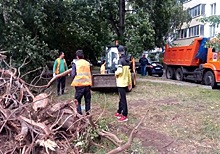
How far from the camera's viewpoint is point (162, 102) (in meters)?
10.3

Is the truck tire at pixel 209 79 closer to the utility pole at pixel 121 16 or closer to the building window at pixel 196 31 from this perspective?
the utility pole at pixel 121 16

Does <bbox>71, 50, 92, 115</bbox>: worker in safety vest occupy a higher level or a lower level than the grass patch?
higher

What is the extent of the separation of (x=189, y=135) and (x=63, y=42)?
13083 mm

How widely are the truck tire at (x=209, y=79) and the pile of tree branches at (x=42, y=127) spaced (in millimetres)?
10986

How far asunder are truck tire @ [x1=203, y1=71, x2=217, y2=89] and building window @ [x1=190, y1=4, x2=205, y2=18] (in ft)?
75.1

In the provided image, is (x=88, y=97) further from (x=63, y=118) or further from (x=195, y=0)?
(x=195, y=0)

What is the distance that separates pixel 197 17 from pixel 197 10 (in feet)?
3.29

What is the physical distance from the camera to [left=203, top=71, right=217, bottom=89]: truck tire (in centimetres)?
1540

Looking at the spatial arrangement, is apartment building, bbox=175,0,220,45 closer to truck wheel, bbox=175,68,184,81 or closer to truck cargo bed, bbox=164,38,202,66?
truck cargo bed, bbox=164,38,202,66

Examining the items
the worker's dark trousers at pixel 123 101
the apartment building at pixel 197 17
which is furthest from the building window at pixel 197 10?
the worker's dark trousers at pixel 123 101

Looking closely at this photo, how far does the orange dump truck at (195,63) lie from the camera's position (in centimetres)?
1565

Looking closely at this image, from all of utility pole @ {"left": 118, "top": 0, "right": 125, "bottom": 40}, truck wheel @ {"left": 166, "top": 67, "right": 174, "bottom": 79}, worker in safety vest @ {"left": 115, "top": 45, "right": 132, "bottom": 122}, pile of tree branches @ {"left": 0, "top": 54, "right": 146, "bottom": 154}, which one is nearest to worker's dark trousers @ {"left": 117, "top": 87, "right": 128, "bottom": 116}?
worker in safety vest @ {"left": 115, "top": 45, "right": 132, "bottom": 122}

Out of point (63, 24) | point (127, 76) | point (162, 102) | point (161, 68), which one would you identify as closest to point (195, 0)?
point (161, 68)

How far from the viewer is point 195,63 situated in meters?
18.0
